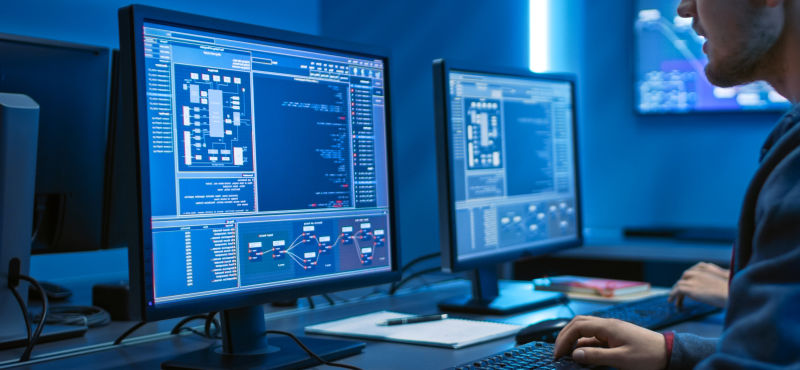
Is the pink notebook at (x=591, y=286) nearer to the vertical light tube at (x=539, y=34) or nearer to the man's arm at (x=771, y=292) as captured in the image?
the man's arm at (x=771, y=292)

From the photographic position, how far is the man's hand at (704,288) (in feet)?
4.53

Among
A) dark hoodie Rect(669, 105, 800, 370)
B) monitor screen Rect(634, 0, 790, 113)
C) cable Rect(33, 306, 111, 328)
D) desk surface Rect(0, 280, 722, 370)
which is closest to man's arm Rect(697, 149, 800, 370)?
dark hoodie Rect(669, 105, 800, 370)

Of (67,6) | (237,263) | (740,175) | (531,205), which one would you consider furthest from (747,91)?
(67,6)

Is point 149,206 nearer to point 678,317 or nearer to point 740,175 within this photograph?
point 678,317

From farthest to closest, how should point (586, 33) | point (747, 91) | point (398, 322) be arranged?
point (586, 33)
point (747, 91)
point (398, 322)

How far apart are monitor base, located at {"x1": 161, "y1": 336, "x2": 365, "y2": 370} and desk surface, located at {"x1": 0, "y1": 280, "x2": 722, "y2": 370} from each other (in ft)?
0.08

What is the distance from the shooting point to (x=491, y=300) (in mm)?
1490

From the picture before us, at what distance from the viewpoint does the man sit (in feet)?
1.86

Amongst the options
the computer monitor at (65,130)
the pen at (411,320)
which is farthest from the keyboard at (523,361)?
the computer monitor at (65,130)

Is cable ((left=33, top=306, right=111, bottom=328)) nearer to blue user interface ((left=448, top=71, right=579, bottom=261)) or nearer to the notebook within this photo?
the notebook

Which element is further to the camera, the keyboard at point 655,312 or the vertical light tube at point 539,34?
the vertical light tube at point 539,34

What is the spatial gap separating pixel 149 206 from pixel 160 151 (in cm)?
7

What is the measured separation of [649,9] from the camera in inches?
102

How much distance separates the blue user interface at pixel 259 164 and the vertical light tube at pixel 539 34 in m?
1.61
